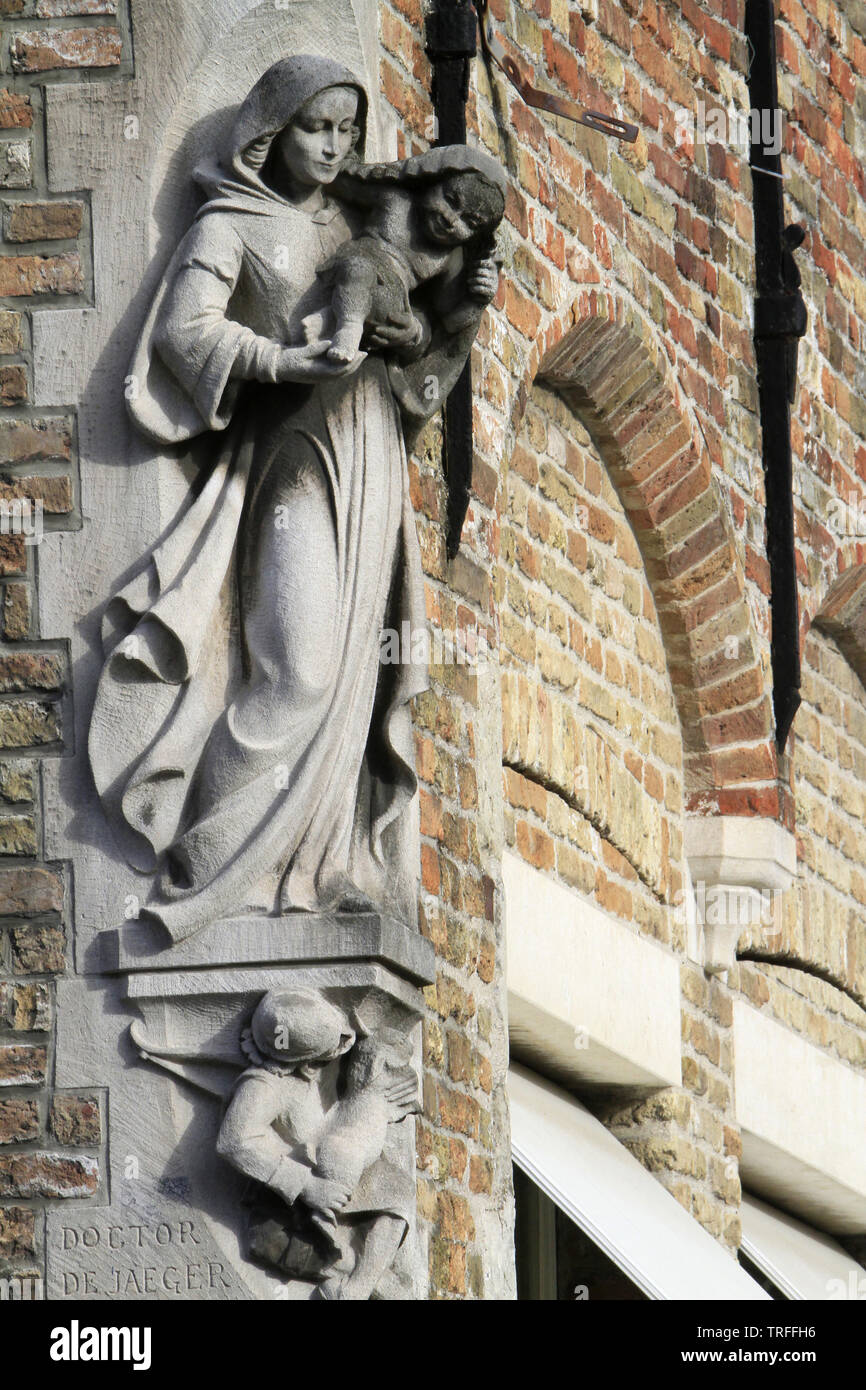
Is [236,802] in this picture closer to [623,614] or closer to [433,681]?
[433,681]

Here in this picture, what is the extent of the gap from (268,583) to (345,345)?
0.39 meters

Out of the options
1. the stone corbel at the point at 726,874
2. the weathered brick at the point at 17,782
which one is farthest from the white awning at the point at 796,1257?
the weathered brick at the point at 17,782

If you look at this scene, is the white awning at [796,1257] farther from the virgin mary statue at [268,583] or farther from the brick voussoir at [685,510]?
the virgin mary statue at [268,583]

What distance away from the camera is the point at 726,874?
7883mm

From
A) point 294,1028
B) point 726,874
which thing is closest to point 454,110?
point 294,1028

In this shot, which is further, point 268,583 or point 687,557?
point 687,557

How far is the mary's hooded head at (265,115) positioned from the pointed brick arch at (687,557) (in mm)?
2007

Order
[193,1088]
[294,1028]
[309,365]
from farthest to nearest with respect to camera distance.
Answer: [309,365], [193,1088], [294,1028]

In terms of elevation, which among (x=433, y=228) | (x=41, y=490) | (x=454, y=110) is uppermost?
(x=454, y=110)

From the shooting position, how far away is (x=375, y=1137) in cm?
480

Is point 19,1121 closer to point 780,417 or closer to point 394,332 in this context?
point 394,332

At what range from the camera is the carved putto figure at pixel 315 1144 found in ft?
15.5

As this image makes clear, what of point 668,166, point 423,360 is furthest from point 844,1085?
point 423,360
